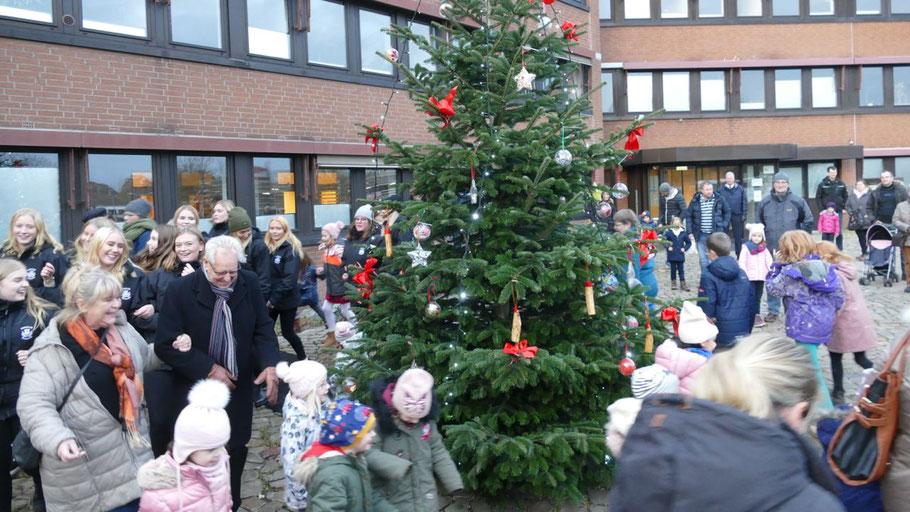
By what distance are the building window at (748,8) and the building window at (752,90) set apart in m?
2.13

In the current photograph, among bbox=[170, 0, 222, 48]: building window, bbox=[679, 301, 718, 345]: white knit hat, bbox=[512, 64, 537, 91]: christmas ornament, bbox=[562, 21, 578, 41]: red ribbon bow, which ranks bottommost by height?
bbox=[679, 301, 718, 345]: white knit hat

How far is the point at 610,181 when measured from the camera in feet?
86.7

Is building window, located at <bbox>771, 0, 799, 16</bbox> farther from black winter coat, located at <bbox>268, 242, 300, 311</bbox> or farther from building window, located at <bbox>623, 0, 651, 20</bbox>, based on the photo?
black winter coat, located at <bbox>268, 242, 300, 311</bbox>

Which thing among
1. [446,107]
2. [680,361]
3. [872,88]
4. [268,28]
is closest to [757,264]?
[680,361]

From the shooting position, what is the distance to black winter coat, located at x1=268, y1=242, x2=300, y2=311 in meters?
7.77

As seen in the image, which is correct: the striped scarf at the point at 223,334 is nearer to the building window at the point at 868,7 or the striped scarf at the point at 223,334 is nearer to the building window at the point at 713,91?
the building window at the point at 713,91

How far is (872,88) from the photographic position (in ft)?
90.8

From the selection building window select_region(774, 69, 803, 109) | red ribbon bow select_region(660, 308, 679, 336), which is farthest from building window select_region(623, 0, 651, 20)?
red ribbon bow select_region(660, 308, 679, 336)

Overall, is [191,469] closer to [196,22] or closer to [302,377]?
[302,377]

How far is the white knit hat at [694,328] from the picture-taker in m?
4.96

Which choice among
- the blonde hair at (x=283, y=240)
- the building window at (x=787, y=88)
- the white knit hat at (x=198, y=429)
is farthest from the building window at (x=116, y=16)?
the building window at (x=787, y=88)

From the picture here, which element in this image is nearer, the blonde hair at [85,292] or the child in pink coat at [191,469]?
the child in pink coat at [191,469]

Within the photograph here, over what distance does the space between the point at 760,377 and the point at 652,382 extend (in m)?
1.70

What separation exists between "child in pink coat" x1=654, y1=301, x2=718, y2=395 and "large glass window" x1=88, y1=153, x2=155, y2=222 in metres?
9.35
